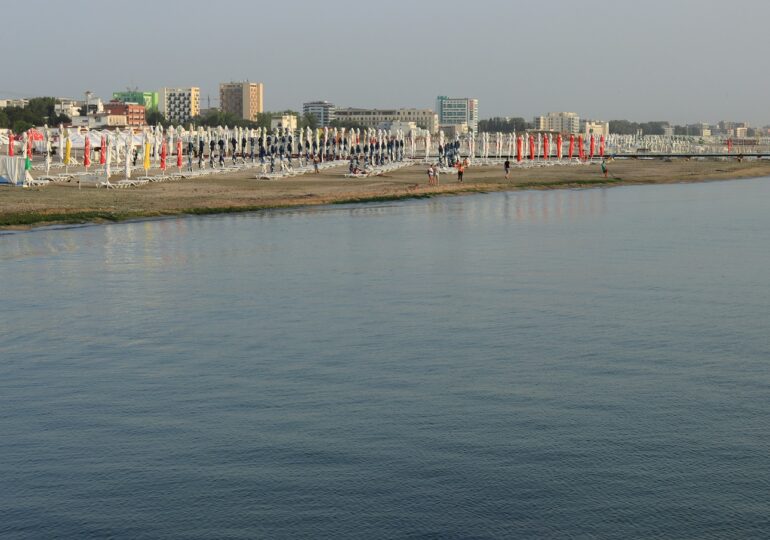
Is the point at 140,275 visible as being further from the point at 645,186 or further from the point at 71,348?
the point at 645,186

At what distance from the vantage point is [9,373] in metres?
17.4

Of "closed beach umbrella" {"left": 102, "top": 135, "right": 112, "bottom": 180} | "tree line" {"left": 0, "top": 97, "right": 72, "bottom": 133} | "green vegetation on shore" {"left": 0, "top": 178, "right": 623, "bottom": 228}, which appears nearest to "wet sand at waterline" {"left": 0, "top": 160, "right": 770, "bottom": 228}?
"green vegetation on shore" {"left": 0, "top": 178, "right": 623, "bottom": 228}

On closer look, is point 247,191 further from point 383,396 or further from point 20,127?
point 20,127

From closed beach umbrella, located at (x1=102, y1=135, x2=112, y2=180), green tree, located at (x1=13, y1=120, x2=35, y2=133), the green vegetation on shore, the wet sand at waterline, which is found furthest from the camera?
green tree, located at (x1=13, y1=120, x2=35, y2=133)

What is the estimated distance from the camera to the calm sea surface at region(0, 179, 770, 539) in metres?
11.3

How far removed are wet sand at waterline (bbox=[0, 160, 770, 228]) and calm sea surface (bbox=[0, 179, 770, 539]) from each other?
40.5 feet

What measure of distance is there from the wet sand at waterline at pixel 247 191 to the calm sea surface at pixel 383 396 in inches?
486

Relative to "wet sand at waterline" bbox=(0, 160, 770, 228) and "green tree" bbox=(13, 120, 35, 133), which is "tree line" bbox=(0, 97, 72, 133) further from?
"wet sand at waterline" bbox=(0, 160, 770, 228)

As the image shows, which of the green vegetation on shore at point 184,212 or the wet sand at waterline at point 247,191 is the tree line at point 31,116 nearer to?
the wet sand at waterline at point 247,191

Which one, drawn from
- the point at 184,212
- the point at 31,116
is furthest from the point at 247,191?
the point at 31,116

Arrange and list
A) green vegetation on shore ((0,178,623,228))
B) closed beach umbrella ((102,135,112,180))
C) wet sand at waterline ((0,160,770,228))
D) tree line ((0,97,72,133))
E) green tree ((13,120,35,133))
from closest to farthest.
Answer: green vegetation on shore ((0,178,623,228)), wet sand at waterline ((0,160,770,228)), closed beach umbrella ((102,135,112,180)), green tree ((13,120,35,133)), tree line ((0,97,72,133))

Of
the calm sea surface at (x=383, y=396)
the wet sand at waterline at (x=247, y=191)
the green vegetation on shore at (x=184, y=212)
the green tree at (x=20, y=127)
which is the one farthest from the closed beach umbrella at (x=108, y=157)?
the green tree at (x=20, y=127)

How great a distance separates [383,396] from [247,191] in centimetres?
4615

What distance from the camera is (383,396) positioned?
624 inches
